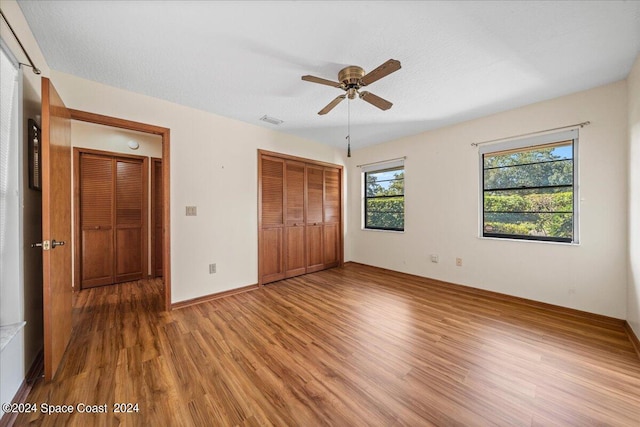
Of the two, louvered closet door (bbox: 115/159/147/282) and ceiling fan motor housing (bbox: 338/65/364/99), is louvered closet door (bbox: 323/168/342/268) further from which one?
louvered closet door (bbox: 115/159/147/282)

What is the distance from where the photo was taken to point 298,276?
4.36 m

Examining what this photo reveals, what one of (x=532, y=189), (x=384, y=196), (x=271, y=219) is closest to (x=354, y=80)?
(x=271, y=219)

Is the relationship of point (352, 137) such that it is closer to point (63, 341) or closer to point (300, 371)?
point (300, 371)

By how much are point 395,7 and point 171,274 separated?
134 inches

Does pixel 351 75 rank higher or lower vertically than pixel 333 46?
lower

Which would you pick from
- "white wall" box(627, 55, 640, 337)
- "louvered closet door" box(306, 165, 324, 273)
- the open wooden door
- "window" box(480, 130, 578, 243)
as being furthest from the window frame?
the open wooden door

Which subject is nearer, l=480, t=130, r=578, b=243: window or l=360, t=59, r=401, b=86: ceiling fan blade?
l=360, t=59, r=401, b=86: ceiling fan blade

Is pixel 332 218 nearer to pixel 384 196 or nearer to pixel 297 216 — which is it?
pixel 297 216

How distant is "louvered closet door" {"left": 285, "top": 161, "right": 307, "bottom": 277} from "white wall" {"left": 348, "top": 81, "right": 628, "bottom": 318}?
60.8 inches

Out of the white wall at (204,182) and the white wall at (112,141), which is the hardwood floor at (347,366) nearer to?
the white wall at (204,182)

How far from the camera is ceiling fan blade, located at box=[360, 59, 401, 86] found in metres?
1.72

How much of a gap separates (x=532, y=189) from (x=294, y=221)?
138 inches

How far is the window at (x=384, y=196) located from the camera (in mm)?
4586

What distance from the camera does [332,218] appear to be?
16.6 feet
